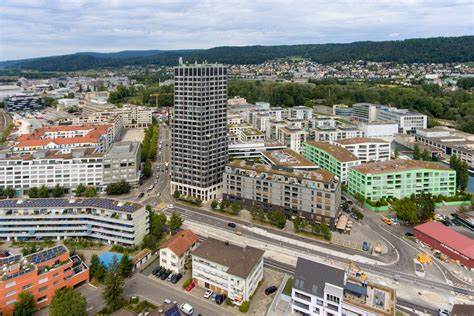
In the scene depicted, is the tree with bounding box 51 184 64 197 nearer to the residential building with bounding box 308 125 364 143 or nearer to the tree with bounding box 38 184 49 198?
the tree with bounding box 38 184 49 198

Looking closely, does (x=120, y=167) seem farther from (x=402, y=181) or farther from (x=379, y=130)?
(x=379, y=130)

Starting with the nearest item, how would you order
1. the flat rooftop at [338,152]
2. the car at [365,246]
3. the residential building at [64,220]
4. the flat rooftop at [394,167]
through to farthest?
the car at [365,246]
the residential building at [64,220]
the flat rooftop at [394,167]
the flat rooftop at [338,152]

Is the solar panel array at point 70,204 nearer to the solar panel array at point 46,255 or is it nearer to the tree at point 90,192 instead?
the solar panel array at point 46,255

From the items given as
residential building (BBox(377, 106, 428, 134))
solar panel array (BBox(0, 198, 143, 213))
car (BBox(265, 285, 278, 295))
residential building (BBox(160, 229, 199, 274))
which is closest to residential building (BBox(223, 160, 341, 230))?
car (BBox(265, 285, 278, 295))

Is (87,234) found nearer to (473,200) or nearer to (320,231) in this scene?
(320,231)

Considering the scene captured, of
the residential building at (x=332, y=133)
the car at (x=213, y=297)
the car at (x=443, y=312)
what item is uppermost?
the residential building at (x=332, y=133)

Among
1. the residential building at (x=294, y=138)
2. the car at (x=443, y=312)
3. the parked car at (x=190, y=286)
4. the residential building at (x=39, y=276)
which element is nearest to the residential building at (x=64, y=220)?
the residential building at (x=39, y=276)
